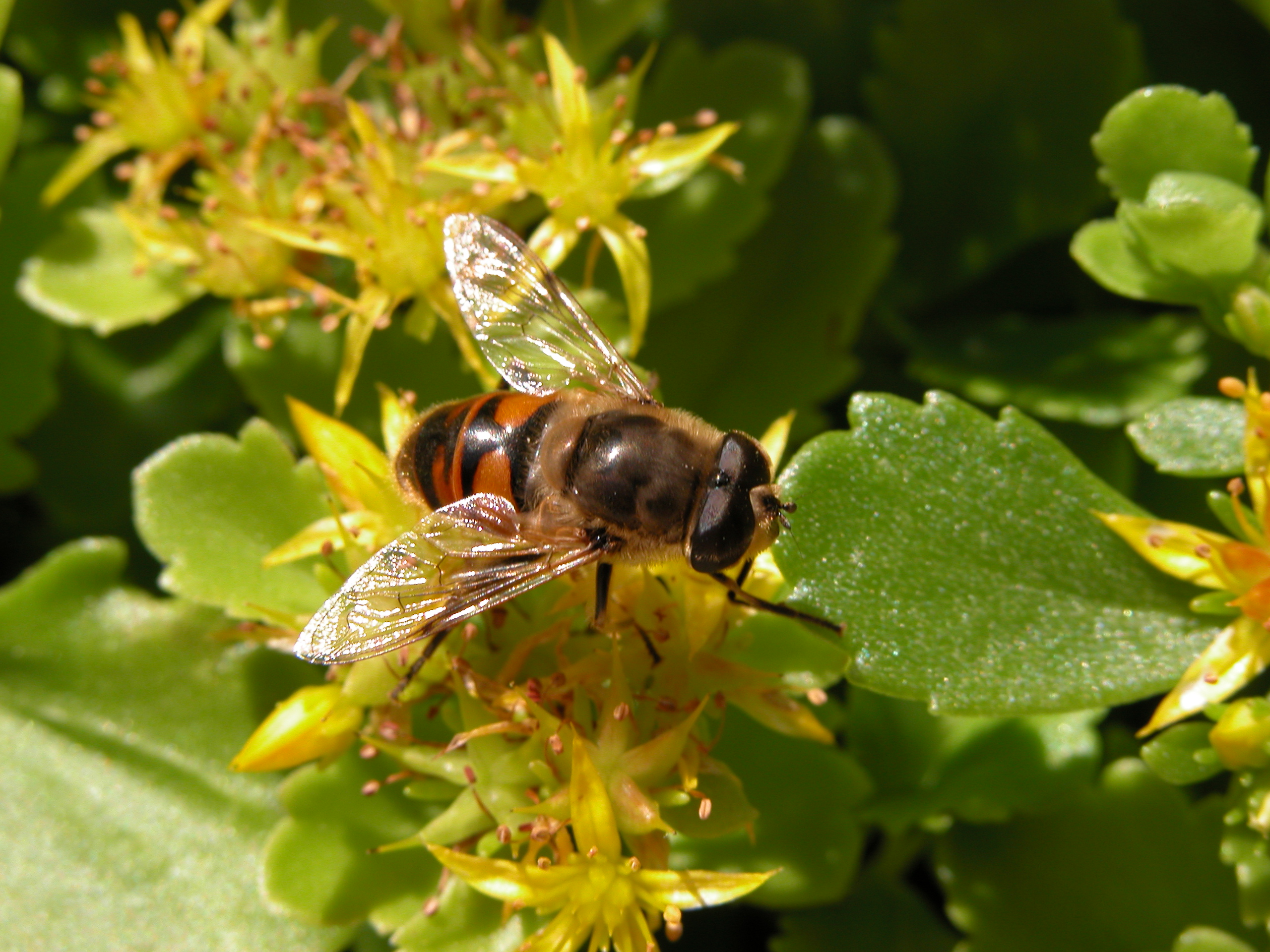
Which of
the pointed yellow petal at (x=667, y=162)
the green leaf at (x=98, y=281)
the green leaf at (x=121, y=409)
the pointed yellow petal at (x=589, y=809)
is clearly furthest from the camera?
the green leaf at (x=121, y=409)

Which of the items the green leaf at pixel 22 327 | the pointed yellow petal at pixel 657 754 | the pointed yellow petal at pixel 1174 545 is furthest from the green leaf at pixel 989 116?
the green leaf at pixel 22 327

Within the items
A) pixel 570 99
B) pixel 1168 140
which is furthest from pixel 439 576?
pixel 1168 140

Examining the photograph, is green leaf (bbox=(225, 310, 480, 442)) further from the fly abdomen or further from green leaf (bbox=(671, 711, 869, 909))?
green leaf (bbox=(671, 711, 869, 909))

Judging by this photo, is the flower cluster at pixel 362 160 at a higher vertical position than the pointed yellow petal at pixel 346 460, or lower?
higher

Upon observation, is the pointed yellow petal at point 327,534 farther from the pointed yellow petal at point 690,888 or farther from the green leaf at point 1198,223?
the green leaf at point 1198,223

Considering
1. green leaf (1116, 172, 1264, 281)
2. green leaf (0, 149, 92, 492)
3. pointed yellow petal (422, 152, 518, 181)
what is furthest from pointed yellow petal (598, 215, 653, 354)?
green leaf (0, 149, 92, 492)

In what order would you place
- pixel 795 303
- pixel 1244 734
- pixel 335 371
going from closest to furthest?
pixel 1244 734 → pixel 335 371 → pixel 795 303

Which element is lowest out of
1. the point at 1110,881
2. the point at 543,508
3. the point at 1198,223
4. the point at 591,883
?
the point at 1110,881

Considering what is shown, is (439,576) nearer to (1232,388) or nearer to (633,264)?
(633,264)
